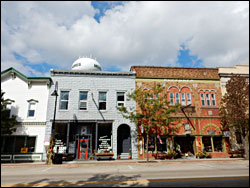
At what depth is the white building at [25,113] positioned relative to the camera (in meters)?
19.1

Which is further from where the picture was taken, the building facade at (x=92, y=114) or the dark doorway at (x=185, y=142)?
the dark doorway at (x=185, y=142)

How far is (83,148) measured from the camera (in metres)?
20.2

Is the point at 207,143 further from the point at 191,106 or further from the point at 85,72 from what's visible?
the point at 85,72

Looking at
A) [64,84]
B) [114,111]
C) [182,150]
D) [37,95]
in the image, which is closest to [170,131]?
[182,150]

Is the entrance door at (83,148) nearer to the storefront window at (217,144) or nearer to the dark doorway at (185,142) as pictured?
the dark doorway at (185,142)

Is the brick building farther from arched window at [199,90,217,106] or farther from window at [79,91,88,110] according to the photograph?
window at [79,91,88,110]

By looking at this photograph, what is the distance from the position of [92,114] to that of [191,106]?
38.9 feet

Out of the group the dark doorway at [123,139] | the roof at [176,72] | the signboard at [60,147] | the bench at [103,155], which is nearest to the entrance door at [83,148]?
the bench at [103,155]

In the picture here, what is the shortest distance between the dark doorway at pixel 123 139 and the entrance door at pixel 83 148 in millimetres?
3573

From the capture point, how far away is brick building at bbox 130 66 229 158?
21094mm

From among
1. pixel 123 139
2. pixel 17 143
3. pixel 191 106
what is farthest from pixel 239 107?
pixel 17 143

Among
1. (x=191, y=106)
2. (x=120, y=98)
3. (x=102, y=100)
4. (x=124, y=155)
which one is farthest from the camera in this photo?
(x=191, y=106)

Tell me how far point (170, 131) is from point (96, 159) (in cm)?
874

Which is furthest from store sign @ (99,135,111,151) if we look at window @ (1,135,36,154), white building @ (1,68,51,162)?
window @ (1,135,36,154)
